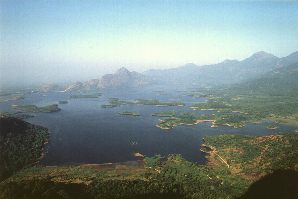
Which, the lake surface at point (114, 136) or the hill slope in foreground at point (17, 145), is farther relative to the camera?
the lake surface at point (114, 136)

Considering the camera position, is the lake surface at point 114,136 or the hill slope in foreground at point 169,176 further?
the lake surface at point 114,136

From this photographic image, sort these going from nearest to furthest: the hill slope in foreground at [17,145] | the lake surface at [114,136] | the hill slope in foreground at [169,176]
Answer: the hill slope in foreground at [169,176], the hill slope in foreground at [17,145], the lake surface at [114,136]

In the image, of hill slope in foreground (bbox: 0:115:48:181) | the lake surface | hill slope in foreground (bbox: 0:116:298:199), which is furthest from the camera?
the lake surface

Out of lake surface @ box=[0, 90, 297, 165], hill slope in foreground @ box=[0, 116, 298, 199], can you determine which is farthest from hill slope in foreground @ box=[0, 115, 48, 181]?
hill slope in foreground @ box=[0, 116, 298, 199]

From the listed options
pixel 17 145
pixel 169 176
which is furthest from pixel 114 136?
pixel 169 176

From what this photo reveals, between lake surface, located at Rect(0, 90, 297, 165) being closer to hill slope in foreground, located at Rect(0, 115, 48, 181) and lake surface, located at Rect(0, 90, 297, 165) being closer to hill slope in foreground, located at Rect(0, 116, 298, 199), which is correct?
hill slope in foreground, located at Rect(0, 115, 48, 181)

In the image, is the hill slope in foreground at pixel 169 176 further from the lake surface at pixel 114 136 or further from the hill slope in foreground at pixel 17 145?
the lake surface at pixel 114 136

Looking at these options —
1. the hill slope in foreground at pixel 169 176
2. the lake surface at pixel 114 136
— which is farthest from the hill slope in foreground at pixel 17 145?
the hill slope in foreground at pixel 169 176

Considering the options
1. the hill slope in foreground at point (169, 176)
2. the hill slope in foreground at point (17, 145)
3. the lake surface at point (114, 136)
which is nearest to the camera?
the hill slope in foreground at point (169, 176)

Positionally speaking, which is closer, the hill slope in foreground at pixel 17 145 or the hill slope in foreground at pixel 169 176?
the hill slope in foreground at pixel 169 176

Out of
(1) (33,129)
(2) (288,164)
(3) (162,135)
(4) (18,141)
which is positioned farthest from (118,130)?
(2) (288,164)
